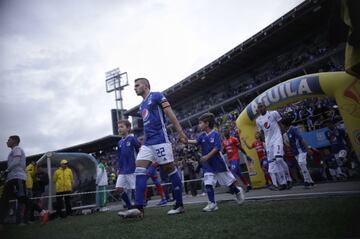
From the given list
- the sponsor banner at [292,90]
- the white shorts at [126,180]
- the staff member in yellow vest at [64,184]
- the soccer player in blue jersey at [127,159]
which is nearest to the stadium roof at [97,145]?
the staff member in yellow vest at [64,184]

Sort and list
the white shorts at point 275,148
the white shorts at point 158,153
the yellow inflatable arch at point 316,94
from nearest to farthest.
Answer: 1. the white shorts at point 158,153
2. the yellow inflatable arch at point 316,94
3. the white shorts at point 275,148

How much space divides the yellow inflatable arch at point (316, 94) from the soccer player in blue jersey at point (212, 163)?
3.40 metres

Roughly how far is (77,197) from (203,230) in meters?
9.75

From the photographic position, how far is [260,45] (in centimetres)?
2628

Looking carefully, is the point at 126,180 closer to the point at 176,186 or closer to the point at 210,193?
the point at 176,186

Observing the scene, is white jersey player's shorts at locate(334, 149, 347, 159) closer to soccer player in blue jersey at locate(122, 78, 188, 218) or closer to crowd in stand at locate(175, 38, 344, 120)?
soccer player in blue jersey at locate(122, 78, 188, 218)

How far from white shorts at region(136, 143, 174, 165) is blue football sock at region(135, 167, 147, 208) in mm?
226

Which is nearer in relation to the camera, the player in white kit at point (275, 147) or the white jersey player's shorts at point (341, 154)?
the player in white kit at point (275, 147)

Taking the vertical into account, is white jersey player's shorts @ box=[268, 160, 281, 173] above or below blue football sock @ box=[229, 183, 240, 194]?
above

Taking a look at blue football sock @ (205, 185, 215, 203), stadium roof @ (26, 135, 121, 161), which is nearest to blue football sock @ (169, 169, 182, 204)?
blue football sock @ (205, 185, 215, 203)

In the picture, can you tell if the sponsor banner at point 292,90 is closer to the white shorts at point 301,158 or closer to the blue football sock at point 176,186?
the white shorts at point 301,158

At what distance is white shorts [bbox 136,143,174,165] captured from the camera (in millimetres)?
5031

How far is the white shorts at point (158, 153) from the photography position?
5.03 m

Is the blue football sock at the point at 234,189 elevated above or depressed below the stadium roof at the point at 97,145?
below
